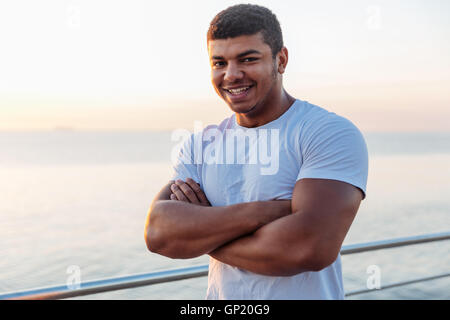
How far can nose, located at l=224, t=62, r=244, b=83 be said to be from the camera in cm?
128

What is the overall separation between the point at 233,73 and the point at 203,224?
446mm

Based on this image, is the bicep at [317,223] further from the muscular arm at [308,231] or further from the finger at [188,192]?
the finger at [188,192]

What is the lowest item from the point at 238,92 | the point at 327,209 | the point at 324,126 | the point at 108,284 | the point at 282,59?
the point at 108,284

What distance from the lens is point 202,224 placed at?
1.21 meters

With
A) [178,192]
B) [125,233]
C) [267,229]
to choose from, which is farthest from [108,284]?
[125,233]

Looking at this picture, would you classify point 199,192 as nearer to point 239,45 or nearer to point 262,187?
point 262,187

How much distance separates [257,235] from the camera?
3.85 ft

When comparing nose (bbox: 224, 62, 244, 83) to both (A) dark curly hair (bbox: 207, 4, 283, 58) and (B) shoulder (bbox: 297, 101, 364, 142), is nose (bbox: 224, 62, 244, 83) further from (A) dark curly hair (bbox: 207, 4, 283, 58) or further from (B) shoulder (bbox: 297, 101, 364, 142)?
(B) shoulder (bbox: 297, 101, 364, 142)

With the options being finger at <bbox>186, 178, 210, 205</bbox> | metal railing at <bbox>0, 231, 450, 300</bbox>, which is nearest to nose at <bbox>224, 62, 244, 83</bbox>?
finger at <bbox>186, 178, 210, 205</bbox>

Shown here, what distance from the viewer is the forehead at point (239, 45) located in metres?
1.28

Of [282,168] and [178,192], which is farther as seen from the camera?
[178,192]

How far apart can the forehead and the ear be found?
0.09 meters

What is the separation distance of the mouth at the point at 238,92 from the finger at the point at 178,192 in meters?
0.33
